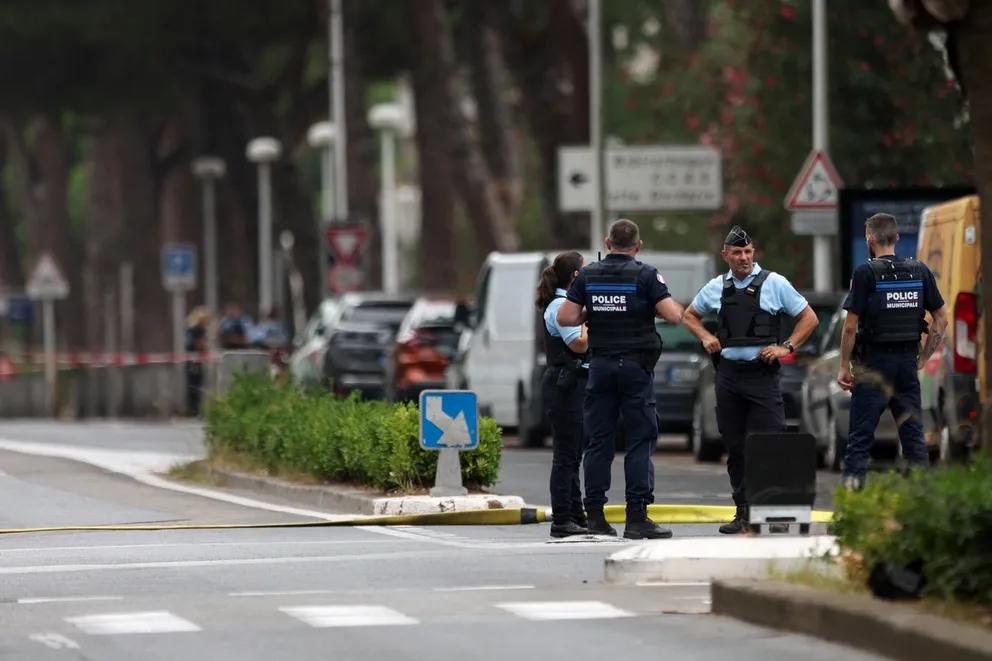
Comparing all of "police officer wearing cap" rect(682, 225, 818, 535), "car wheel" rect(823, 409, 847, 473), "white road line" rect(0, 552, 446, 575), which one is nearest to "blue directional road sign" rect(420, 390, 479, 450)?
"police officer wearing cap" rect(682, 225, 818, 535)

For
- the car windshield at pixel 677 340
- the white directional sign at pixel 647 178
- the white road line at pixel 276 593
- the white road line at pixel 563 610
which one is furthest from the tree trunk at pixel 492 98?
the white road line at pixel 563 610

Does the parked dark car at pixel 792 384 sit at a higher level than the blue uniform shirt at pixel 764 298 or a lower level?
lower

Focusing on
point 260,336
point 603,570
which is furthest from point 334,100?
point 603,570

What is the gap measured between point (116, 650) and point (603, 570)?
3.67 meters

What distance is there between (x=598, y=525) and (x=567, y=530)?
0.64ft

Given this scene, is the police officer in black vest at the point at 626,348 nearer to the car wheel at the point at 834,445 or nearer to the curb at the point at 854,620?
the curb at the point at 854,620

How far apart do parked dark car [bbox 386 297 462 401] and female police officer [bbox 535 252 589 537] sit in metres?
17.6

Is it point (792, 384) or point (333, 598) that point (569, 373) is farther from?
point (792, 384)

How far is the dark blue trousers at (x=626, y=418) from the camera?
16.6 metres

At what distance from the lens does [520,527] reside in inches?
724

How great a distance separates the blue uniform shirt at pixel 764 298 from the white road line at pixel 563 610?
4070 millimetres

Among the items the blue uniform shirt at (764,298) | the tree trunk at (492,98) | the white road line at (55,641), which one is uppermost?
the tree trunk at (492,98)

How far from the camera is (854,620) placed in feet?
36.1

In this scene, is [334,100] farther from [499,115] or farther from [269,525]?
[269,525]
